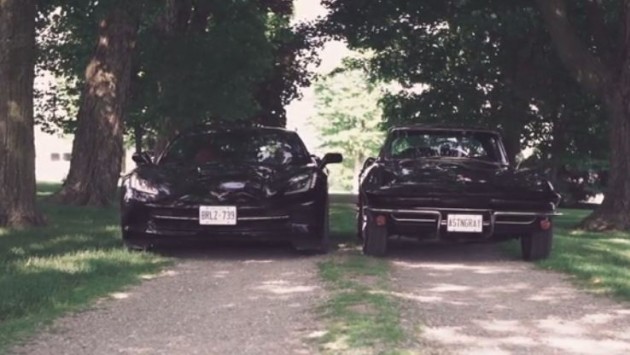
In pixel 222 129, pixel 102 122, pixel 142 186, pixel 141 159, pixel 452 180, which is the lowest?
pixel 142 186

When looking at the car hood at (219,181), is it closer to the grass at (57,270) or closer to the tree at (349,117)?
the grass at (57,270)

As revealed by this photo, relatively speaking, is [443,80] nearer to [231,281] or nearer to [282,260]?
[282,260]

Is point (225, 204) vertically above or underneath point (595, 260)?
above

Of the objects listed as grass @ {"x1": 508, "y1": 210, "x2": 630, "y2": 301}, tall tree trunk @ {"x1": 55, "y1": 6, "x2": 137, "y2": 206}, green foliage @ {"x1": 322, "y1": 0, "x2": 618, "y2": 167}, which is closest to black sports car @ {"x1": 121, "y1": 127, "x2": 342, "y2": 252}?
grass @ {"x1": 508, "y1": 210, "x2": 630, "y2": 301}

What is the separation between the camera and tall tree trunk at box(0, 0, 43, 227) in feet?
32.5

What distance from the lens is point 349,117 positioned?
7069 cm

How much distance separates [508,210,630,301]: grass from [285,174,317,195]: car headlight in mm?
2508

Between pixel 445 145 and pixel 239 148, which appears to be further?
pixel 445 145

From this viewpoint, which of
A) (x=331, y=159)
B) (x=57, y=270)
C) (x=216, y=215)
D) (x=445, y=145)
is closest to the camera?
(x=57, y=270)

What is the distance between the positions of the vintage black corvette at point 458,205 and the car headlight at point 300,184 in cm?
60

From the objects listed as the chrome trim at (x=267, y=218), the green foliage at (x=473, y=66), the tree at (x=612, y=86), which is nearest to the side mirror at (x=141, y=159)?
the chrome trim at (x=267, y=218)

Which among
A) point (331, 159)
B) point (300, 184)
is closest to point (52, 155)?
point (331, 159)

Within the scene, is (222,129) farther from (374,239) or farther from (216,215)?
(374,239)

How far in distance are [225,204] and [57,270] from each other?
1.83m
